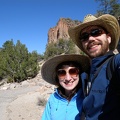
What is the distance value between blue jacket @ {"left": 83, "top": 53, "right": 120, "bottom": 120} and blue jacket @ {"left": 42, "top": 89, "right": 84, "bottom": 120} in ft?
1.78

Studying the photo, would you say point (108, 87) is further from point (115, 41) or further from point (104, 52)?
point (115, 41)

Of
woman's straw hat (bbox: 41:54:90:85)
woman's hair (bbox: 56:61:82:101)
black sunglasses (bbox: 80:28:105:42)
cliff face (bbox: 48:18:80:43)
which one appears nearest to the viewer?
black sunglasses (bbox: 80:28:105:42)

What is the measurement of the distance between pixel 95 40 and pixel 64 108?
84cm

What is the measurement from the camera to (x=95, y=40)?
249cm

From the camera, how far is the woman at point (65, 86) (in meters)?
2.65

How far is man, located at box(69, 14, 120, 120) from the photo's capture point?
73.5 inches

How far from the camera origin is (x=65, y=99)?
9.05 feet

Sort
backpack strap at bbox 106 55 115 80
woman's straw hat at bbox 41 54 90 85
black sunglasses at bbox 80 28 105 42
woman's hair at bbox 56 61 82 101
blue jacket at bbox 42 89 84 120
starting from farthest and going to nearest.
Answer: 1. woman's straw hat at bbox 41 54 90 85
2. woman's hair at bbox 56 61 82 101
3. blue jacket at bbox 42 89 84 120
4. black sunglasses at bbox 80 28 105 42
5. backpack strap at bbox 106 55 115 80

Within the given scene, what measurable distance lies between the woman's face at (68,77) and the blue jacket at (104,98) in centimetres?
74

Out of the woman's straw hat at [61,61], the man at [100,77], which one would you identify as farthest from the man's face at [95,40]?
the woman's straw hat at [61,61]

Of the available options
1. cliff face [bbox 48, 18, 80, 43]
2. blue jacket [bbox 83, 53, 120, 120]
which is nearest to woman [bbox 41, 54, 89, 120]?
blue jacket [bbox 83, 53, 120, 120]

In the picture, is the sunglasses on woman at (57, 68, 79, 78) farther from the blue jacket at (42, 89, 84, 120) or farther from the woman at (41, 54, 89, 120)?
the blue jacket at (42, 89, 84, 120)

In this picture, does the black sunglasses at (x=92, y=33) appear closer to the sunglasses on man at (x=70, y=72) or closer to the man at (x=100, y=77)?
the man at (x=100, y=77)

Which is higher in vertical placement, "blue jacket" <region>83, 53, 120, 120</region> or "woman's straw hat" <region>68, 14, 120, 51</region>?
"woman's straw hat" <region>68, 14, 120, 51</region>
